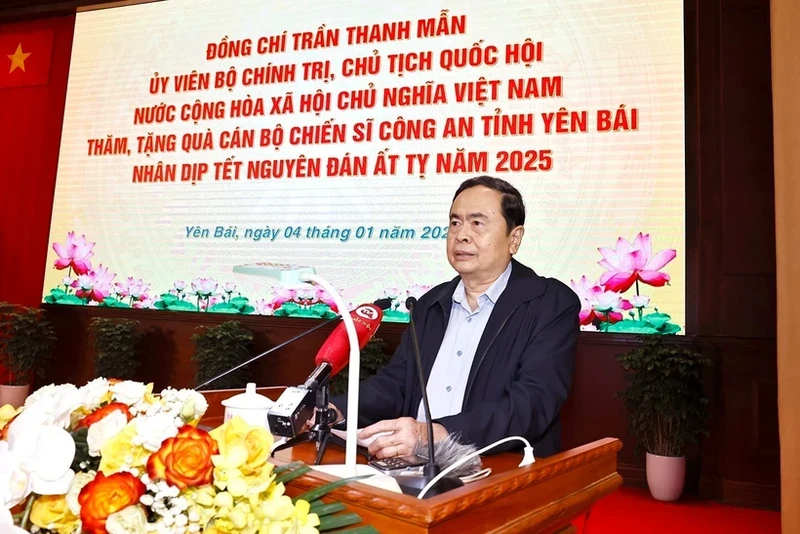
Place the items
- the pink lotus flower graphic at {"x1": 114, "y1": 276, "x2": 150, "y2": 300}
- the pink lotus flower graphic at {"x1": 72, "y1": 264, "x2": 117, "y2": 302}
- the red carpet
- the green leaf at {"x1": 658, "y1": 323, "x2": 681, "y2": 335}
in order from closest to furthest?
the red carpet, the green leaf at {"x1": 658, "y1": 323, "x2": 681, "y2": 335}, the pink lotus flower graphic at {"x1": 114, "y1": 276, "x2": 150, "y2": 300}, the pink lotus flower graphic at {"x1": 72, "y1": 264, "x2": 117, "y2": 302}

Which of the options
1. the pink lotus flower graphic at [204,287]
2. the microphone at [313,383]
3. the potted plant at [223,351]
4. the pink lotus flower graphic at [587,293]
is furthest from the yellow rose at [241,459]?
the pink lotus flower graphic at [204,287]

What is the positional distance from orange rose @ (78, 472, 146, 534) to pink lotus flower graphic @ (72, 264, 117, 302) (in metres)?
4.88

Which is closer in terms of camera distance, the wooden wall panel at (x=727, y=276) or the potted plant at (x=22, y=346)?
the wooden wall panel at (x=727, y=276)

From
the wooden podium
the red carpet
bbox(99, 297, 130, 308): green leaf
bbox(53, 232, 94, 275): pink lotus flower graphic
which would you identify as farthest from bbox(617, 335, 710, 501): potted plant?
bbox(53, 232, 94, 275): pink lotus flower graphic

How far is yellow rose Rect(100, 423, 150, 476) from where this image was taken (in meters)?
0.61

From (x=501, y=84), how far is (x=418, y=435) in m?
3.30

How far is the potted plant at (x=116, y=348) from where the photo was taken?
4.66 meters

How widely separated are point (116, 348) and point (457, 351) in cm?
356

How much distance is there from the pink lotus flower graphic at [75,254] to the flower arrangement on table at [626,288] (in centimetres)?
375

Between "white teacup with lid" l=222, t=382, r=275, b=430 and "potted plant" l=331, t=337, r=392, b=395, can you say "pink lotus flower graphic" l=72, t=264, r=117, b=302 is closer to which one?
"potted plant" l=331, t=337, r=392, b=395

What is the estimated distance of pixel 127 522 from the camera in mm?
572

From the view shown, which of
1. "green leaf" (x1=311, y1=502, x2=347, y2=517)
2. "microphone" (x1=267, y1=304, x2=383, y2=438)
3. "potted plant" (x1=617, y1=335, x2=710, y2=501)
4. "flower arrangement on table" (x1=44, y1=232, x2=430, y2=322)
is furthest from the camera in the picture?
"flower arrangement on table" (x1=44, y1=232, x2=430, y2=322)

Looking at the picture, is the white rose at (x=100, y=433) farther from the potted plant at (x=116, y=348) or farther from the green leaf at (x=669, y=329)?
the potted plant at (x=116, y=348)

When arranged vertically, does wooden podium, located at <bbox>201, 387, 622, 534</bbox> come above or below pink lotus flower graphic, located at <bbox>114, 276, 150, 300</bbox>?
below
